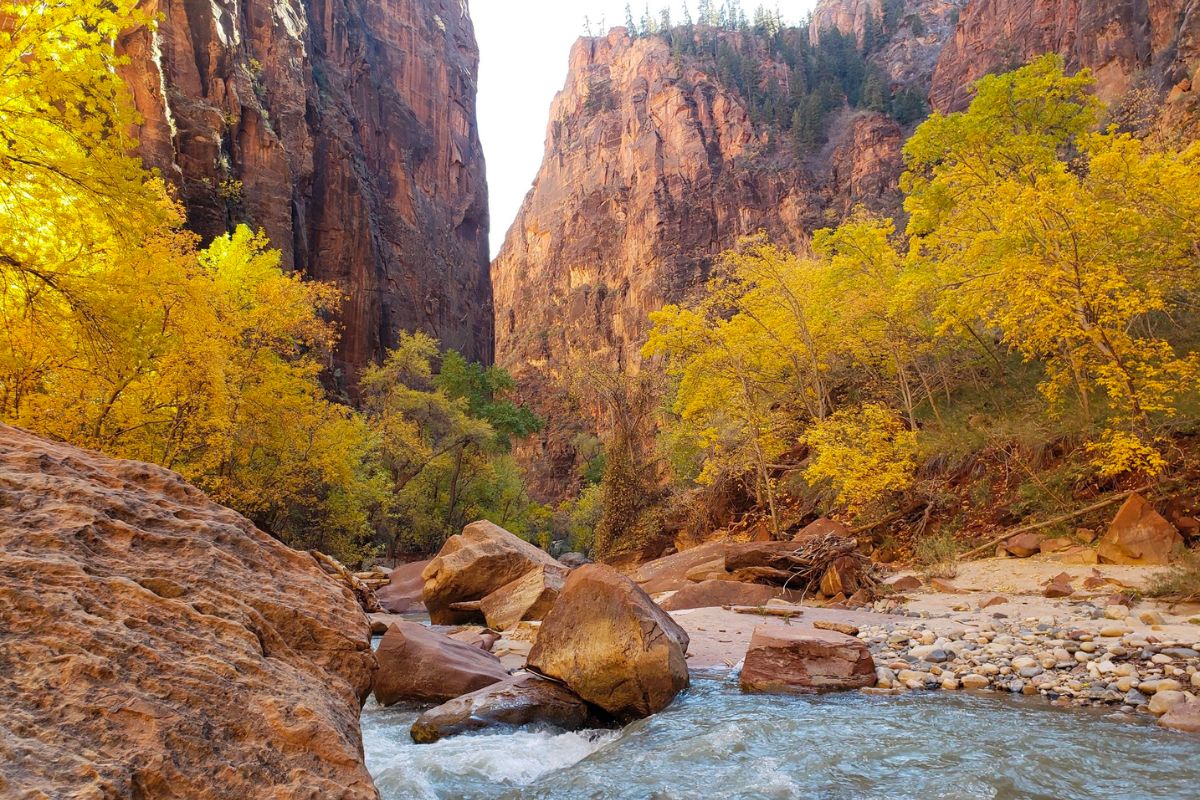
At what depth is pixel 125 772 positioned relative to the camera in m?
2.14

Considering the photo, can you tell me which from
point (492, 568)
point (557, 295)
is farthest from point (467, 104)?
point (492, 568)

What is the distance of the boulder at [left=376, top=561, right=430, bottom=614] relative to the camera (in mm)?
Result: 17609

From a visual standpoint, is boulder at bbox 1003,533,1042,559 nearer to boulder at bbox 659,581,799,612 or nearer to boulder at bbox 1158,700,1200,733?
boulder at bbox 659,581,799,612

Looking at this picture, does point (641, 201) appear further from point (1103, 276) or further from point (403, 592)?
point (1103, 276)

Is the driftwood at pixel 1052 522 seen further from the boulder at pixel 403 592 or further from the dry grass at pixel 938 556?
the boulder at pixel 403 592

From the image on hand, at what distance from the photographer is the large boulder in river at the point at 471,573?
537 inches

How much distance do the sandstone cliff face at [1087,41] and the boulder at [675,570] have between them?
20.5 meters

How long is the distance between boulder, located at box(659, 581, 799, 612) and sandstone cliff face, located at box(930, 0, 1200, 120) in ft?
72.6

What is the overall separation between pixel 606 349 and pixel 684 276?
42.3ft

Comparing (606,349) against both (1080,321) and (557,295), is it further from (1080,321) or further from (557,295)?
(1080,321)

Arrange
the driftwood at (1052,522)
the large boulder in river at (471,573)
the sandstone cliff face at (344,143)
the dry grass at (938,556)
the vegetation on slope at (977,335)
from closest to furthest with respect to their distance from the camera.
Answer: the vegetation on slope at (977,335)
the driftwood at (1052,522)
the dry grass at (938,556)
the large boulder in river at (471,573)
the sandstone cliff face at (344,143)

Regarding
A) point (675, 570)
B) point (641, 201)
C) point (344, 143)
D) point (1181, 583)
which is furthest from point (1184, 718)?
point (641, 201)

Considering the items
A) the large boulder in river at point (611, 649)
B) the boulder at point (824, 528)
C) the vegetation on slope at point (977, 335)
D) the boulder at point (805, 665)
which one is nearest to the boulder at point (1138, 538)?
the vegetation on slope at point (977, 335)

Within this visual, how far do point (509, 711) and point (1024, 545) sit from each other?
10864 mm
